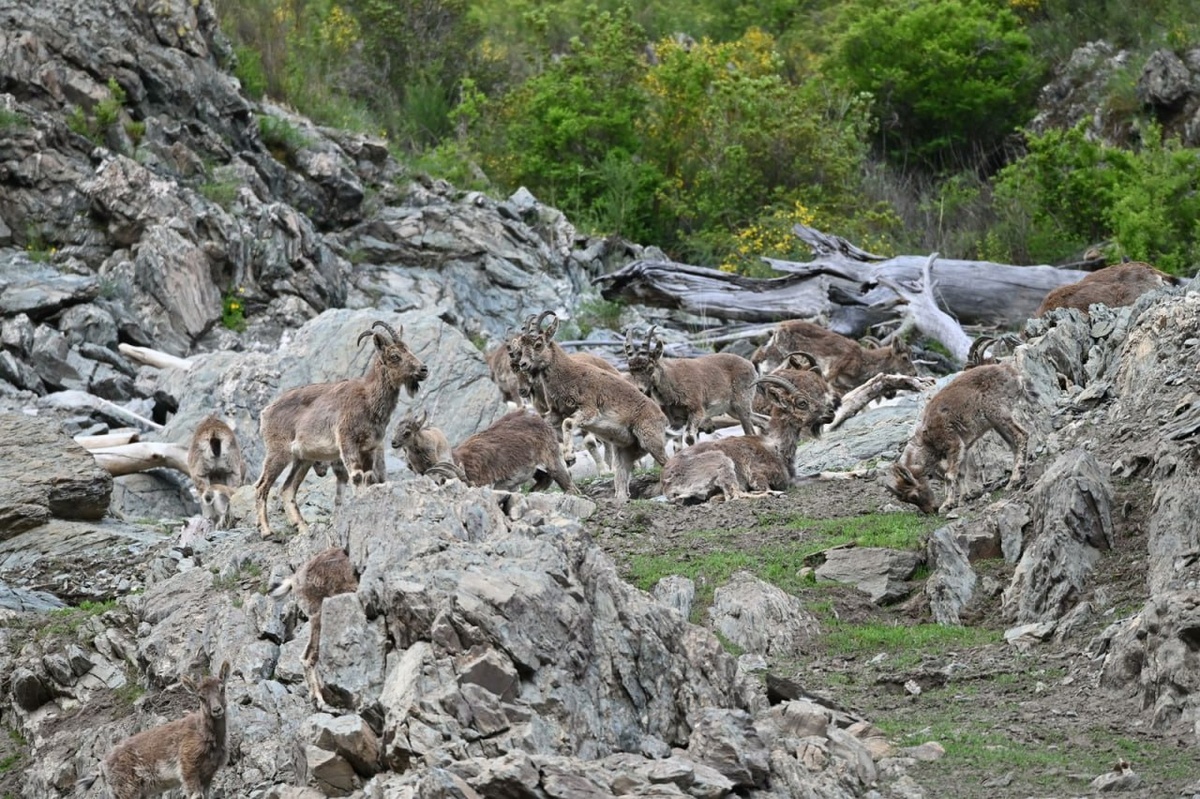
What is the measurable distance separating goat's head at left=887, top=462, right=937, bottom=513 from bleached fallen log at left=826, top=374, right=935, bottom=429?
606cm

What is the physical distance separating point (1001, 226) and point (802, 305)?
8.16 metres

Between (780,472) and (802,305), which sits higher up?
(780,472)

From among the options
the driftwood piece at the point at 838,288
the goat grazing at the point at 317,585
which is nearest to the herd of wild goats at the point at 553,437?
the goat grazing at the point at 317,585

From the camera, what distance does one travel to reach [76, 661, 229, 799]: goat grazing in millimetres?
13414

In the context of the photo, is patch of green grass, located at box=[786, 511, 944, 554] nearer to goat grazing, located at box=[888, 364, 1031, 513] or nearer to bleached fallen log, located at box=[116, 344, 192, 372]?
goat grazing, located at box=[888, 364, 1031, 513]

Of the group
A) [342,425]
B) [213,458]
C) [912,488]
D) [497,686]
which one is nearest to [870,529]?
[912,488]

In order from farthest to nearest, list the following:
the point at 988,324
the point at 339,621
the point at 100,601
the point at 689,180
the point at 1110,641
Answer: the point at 689,180 → the point at 988,324 → the point at 100,601 → the point at 1110,641 → the point at 339,621

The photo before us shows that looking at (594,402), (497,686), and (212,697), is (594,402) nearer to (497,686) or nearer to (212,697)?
(212,697)

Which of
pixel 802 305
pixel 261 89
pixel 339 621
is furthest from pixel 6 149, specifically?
pixel 339 621

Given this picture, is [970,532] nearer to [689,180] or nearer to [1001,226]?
[1001,226]

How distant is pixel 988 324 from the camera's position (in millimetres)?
30594

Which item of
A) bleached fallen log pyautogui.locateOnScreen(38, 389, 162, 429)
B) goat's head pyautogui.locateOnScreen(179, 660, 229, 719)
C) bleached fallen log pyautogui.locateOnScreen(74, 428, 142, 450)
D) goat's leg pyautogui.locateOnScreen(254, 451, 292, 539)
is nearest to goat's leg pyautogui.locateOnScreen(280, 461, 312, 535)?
goat's leg pyautogui.locateOnScreen(254, 451, 292, 539)

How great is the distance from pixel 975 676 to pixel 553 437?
6.64 meters

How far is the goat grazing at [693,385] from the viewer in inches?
858
